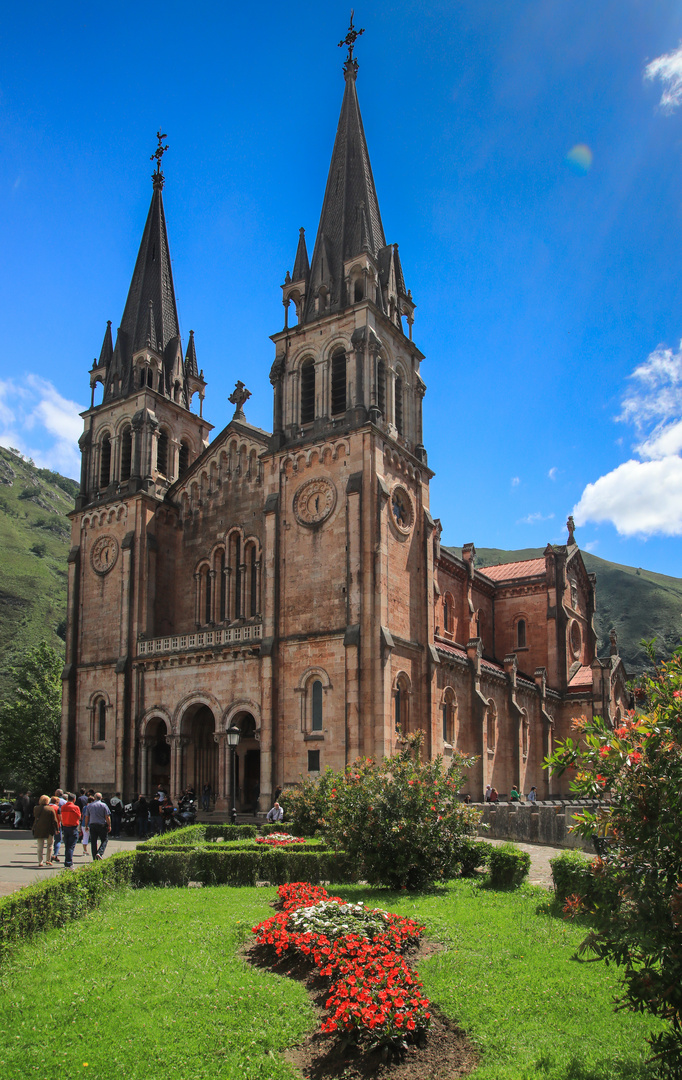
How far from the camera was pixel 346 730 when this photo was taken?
28.6 m

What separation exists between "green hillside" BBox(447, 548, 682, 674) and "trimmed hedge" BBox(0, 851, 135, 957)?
11732 cm

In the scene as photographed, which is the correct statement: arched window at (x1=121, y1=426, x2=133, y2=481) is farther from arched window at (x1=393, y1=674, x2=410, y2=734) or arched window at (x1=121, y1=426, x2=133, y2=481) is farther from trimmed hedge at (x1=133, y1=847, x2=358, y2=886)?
trimmed hedge at (x1=133, y1=847, x2=358, y2=886)

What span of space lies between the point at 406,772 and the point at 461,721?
19.9 meters

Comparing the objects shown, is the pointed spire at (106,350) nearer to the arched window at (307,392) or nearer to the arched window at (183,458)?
the arched window at (183,458)

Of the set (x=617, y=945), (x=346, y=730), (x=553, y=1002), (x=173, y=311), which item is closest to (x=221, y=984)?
(x=553, y=1002)

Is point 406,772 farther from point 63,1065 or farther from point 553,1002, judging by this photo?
point 63,1065

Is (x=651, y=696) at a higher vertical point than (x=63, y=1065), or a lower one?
higher

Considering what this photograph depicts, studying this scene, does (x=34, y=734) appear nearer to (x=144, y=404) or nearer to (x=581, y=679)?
(x=144, y=404)

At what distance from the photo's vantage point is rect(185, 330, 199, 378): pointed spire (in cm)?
4500

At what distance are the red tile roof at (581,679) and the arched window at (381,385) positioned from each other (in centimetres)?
2350

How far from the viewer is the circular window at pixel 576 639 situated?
168 feet

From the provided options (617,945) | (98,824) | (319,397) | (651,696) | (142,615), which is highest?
(319,397)

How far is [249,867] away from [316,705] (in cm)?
1407

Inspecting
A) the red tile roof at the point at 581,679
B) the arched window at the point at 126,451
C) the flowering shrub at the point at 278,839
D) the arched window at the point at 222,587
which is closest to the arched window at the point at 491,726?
the red tile roof at the point at 581,679
